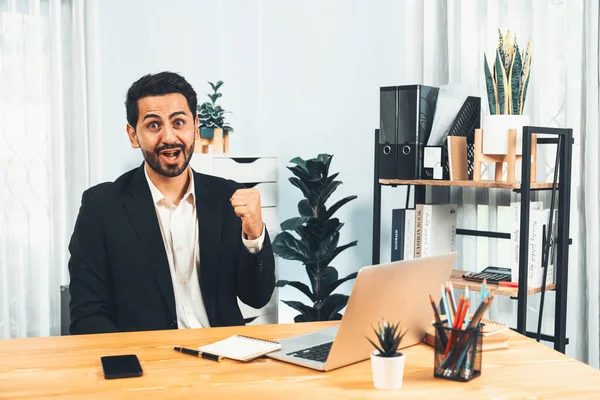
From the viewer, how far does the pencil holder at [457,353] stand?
1345mm

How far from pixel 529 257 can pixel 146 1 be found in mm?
2498

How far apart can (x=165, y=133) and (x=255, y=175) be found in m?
1.48

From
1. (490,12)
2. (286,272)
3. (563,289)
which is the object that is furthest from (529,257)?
(286,272)

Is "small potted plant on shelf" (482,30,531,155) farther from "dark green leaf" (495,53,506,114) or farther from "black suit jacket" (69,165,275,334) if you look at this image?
"black suit jacket" (69,165,275,334)

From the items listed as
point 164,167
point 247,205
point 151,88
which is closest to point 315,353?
point 247,205

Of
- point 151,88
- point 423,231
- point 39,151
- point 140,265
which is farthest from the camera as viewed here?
point 39,151

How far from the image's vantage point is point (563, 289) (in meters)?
2.71

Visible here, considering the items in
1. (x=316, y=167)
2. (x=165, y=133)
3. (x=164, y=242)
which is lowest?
(x=164, y=242)

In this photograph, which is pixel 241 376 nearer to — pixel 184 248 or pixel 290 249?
pixel 184 248

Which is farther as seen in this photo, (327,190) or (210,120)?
(210,120)

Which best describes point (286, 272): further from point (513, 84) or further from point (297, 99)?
point (513, 84)

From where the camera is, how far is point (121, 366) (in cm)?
140

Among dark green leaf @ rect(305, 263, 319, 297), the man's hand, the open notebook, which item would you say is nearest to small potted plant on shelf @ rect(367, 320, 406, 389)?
the open notebook

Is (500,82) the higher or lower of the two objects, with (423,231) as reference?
higher
